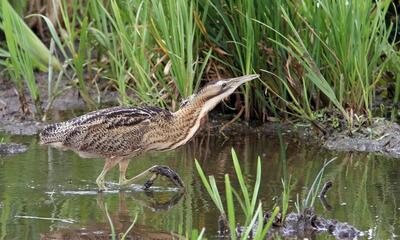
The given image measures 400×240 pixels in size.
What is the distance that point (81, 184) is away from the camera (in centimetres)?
919

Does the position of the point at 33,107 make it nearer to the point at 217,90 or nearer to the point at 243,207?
the point at 217,90

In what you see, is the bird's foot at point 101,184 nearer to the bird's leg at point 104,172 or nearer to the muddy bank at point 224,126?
the bird's leg at point 104,172

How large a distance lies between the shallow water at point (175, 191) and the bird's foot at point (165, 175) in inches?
3.1

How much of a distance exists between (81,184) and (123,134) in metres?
0.52

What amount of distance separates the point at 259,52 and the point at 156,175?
2.49 m

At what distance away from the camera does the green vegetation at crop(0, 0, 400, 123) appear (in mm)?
10281

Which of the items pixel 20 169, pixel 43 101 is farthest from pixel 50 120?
pixel 20 169

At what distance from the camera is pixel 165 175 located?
9000 millimetres

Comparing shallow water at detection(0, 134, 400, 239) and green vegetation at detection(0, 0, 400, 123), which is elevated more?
green vegetation at detection(0, 0, 400, 123)

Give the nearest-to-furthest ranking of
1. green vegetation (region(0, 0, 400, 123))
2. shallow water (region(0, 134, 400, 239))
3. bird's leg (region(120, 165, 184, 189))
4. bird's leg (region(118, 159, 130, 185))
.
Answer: shallow water (region(0, 134, 400, 239))
bird's leg (region(120, 165, 184, 189))
bird's leg (region(118, 159, 130, 185))
green vegetation (region(0, 0, 400, 123))

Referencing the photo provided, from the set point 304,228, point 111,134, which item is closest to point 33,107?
point 111,134

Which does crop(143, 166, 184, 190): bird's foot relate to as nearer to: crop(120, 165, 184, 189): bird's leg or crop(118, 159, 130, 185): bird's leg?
crop(120, 165, 184, 189): bird's leg

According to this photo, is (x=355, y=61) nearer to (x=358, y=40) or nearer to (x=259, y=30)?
(x=358, y=40)

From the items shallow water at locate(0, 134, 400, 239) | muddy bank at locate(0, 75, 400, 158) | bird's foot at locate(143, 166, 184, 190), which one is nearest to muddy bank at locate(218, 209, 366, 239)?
shallow water at locate(0, 134, 400, 239)
